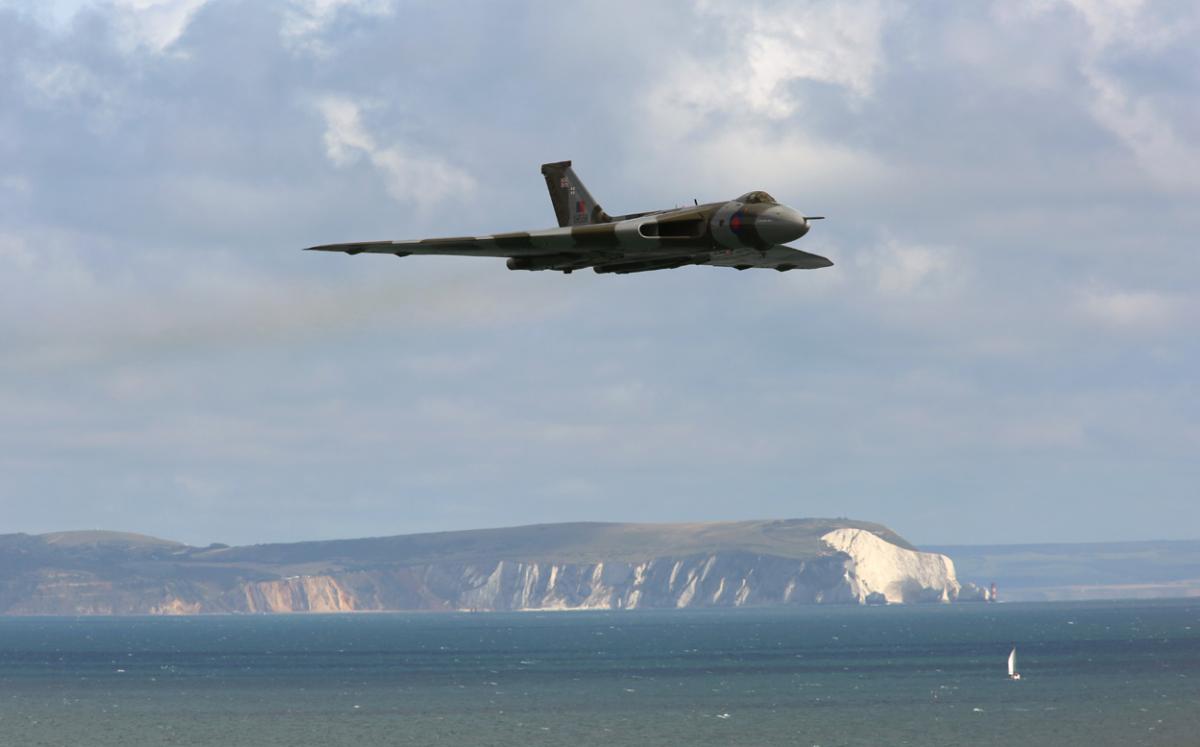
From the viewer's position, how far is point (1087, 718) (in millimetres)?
149875

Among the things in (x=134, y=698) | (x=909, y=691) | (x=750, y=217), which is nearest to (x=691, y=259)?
(x=750, y=217)

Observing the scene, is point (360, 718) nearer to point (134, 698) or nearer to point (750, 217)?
point (134, 698)

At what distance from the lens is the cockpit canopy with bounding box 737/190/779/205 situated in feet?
212

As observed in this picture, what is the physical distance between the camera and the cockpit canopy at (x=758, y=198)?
212 feet

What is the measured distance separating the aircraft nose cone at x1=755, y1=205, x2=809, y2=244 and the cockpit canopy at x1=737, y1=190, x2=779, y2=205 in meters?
0.75

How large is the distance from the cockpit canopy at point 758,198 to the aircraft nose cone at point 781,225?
→ 748 mm

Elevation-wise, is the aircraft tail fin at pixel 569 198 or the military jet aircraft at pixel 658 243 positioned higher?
the aircraft tail fin at pixel 569 198

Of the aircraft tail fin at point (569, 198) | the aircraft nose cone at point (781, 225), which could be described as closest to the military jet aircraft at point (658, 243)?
the aircraft nose cone at point (781, 225)

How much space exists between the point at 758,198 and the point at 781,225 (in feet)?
6.29

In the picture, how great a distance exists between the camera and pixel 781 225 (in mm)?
63688

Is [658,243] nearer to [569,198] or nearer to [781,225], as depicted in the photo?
[781,225]

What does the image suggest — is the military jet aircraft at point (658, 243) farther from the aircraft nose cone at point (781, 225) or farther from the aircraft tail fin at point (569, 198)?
the aircraft tail fin at point (569, 198)

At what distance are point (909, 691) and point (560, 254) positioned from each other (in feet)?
411

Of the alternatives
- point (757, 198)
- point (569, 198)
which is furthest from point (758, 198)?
point (569, 198)
